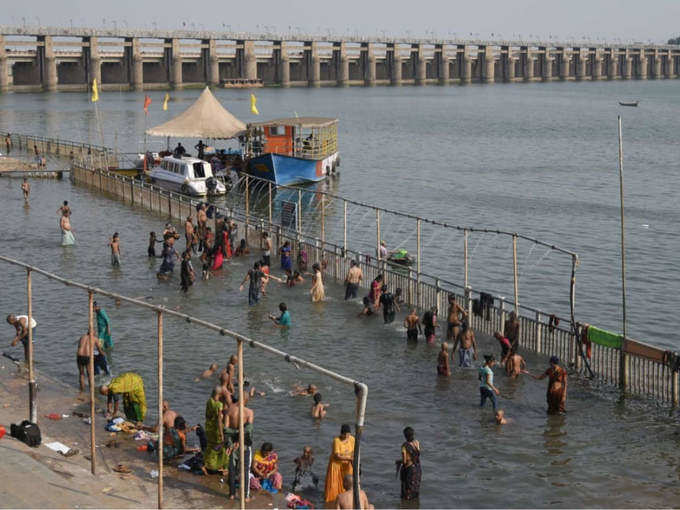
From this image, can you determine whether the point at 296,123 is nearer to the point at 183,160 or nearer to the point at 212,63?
the point at 183,160

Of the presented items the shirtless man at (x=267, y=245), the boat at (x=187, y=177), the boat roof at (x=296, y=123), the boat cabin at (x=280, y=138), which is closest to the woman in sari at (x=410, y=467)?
the shirtless man at (x=267, y=245)

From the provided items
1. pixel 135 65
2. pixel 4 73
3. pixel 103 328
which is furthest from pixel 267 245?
pixel 135 65

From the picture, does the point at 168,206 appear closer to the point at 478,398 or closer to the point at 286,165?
the point at 286,165

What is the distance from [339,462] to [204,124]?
45748 millimetres

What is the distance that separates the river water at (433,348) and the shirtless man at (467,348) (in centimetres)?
30

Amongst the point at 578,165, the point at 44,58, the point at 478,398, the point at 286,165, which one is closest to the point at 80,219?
the point at 286,165

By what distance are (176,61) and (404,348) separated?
166m

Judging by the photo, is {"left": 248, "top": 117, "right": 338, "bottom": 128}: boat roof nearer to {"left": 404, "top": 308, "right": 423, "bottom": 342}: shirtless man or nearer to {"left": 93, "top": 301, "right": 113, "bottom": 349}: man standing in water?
{"left": 404, "top": 308, "right": 423, "bottom": 342}: shirtless man

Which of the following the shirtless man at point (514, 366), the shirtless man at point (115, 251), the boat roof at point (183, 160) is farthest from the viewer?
the boat roof at point (183, 160)

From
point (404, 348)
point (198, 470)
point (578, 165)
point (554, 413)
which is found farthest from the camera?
point (578, 165)

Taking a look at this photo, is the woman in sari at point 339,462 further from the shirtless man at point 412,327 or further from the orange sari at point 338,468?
the shirtless man at point 412,327

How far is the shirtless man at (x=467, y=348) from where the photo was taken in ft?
74.3

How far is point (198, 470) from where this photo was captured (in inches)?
658

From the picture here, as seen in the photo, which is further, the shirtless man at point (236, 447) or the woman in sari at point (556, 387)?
the woman in sari at point (556, 387)
